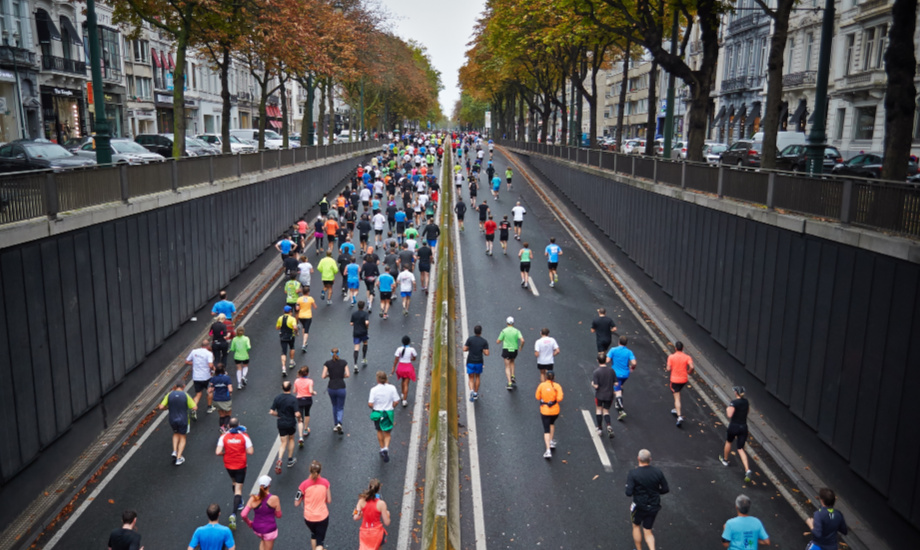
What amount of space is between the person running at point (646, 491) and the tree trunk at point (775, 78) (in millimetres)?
12116

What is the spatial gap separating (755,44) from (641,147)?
11.8 meters

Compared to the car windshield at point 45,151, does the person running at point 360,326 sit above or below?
below

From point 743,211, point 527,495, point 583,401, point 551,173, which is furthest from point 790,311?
point 551,173

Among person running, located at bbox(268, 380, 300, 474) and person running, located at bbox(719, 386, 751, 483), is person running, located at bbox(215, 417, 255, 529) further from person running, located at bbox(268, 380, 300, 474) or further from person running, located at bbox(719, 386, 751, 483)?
person running, located at bbox(719, 386, 751, 483)

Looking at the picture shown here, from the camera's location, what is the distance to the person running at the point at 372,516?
358 inches

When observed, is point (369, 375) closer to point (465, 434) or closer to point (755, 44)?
point (465, 434)

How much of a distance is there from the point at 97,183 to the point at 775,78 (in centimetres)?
1711

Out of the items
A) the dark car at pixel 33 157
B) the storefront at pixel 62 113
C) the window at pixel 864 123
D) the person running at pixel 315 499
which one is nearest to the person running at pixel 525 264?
the dark car at pixel 33 157

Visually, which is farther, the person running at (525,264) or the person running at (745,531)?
the person running at (525,264)

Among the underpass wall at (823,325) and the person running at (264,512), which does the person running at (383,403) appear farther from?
the underpass wall at (823,325)

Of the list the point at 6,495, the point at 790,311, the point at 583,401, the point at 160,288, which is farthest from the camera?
the point at 160,288

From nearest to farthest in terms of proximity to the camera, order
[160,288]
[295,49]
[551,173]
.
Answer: [160,288] → [295,49] → [551,173]

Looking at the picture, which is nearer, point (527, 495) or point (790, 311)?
point (527, 495)

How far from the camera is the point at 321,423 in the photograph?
572 inches
